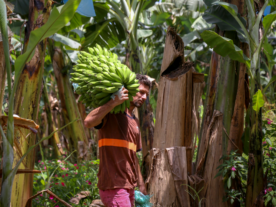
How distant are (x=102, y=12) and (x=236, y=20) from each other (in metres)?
2.63

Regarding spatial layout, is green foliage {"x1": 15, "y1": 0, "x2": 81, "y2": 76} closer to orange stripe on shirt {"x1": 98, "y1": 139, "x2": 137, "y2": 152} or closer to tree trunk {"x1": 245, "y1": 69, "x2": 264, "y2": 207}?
orange stripe on shirt {"x1": 98, "y1": 139, "x2": 137, "y2": 152}

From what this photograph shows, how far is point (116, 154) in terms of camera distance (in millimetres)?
2109

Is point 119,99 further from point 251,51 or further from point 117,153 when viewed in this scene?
point 251,51

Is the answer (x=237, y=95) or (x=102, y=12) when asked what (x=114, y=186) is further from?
(x=102, y=12)

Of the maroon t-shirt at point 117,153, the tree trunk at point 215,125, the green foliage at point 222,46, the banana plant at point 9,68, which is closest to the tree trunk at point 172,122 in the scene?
the tree trunk at point 215,125

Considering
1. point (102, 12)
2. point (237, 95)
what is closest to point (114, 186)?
point (237, 95)

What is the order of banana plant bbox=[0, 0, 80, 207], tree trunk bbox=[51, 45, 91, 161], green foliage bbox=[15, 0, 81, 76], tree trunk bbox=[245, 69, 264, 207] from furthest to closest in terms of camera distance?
tree trunk bbox=[51, 45, 91, 161] → tree trunk bbox=[245, 69, 264, 207] → green foliage bbox=[15, 0, 81, 76] → banana plant bbox=[0, 0, 80, 207]

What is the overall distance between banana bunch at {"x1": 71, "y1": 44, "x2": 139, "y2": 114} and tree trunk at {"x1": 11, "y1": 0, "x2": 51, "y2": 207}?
0.42 meters

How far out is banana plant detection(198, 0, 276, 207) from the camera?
2.62 meters

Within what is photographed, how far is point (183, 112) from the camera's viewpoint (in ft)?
9.89

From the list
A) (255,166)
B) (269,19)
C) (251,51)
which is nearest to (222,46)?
(251,51)

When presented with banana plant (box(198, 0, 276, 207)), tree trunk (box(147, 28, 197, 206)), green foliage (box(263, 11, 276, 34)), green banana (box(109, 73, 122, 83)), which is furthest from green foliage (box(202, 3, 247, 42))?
green banana (box(109, 73, 122, 83))

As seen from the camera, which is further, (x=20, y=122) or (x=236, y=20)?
(x=236, y=20)

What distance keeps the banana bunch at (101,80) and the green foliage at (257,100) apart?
122cm
